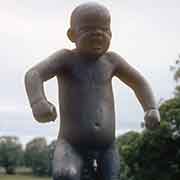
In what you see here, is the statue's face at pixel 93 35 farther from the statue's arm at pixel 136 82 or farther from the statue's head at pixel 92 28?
the statue's arm at pixel 136 82

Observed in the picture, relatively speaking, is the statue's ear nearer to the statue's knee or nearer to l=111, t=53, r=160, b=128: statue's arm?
l=111, t=53, r=160, b=128: statue's arm

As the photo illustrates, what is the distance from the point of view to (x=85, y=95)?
4.66m

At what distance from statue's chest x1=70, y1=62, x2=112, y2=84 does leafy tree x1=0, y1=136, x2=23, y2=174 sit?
147ft

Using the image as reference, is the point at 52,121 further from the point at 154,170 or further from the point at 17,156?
the point at 17,156

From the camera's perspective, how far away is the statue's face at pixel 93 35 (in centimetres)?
463

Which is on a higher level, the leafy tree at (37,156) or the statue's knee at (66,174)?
the leafy tree at (37,156)

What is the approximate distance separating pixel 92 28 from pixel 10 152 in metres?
46.4

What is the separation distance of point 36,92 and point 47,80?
266mm

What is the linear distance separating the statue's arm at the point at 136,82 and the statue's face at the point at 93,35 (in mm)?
256

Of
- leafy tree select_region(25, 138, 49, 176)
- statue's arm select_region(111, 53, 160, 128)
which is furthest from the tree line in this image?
leafy tree select_region(25, 138, 49, 176)

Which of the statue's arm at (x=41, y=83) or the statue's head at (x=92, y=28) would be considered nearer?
the statue's arm at (x=41, y=83)

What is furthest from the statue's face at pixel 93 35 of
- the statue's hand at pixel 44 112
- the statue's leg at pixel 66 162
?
the statue's leg at pixel 66 162

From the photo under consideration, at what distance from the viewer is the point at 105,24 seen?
15.3 feet

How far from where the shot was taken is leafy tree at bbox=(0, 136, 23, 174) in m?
49.6
